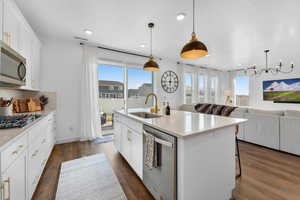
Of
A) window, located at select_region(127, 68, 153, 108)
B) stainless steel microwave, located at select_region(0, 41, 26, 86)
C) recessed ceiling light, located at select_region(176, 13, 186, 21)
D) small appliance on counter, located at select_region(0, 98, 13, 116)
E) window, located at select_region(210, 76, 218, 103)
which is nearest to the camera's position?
stainless steel microwave, located at select_region(0, 41, 26, 86)

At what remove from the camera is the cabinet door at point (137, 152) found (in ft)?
5.55

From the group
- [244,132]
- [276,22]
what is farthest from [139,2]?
[244,132]

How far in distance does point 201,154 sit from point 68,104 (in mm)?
3486

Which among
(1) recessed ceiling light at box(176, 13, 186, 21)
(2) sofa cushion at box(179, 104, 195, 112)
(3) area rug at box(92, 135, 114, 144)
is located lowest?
(3) area rug at box(92, 135, 114, 144)

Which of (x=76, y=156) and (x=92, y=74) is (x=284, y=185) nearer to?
(x=76, y=156)

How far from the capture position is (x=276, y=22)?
241cm

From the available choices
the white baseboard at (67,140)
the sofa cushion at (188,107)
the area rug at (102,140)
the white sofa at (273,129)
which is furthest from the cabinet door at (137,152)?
the sofa cushion at (188,107)

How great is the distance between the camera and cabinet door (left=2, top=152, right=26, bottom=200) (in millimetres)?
931

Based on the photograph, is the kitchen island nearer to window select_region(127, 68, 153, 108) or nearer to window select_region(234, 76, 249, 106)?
window select_region(127, 68, 153, 108)

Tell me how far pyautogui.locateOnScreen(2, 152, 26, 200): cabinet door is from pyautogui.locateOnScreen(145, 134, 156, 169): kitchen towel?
1.19m

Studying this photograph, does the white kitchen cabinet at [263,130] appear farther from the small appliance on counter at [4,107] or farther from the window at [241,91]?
the small appliance on counter at [4,107]

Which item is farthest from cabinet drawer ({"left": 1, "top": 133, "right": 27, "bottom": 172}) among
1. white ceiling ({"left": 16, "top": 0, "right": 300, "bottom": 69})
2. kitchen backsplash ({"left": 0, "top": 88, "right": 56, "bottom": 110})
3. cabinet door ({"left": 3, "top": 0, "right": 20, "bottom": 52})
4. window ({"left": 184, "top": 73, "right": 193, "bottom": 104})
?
window ({"left": 184, "top": 73, "right": 193, "bottom": 104})

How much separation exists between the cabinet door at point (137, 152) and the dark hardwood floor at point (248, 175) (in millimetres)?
236

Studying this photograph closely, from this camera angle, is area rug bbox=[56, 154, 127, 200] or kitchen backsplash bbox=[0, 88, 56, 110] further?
kitchen backsplash bbox=[0, 88, 56, 110]
